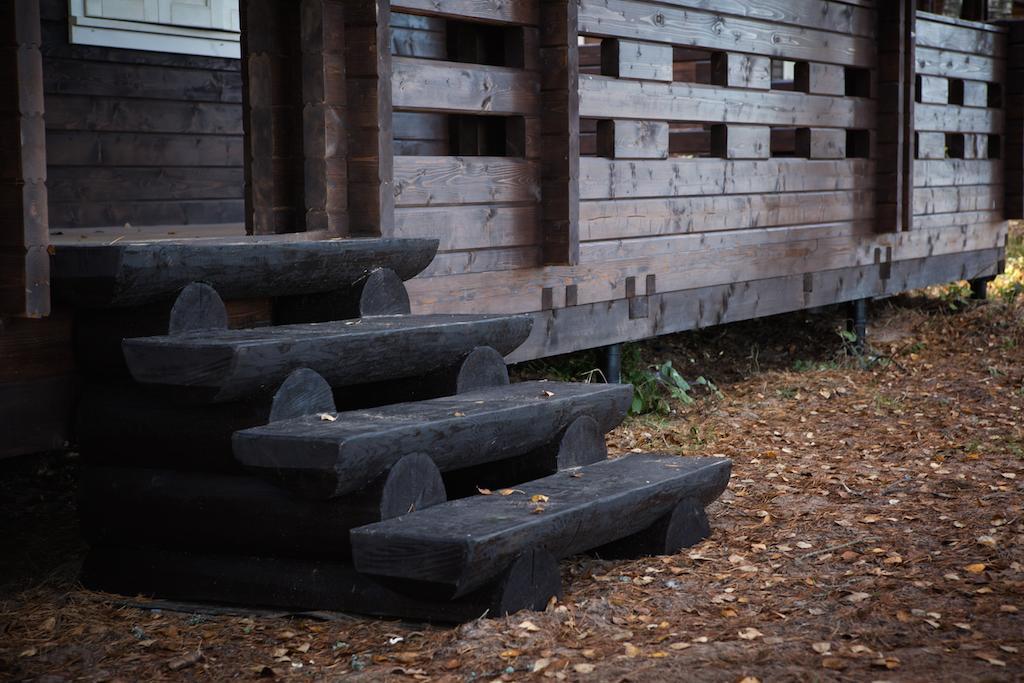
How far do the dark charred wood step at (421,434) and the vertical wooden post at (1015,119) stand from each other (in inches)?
320

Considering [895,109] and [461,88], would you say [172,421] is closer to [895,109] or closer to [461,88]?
[461,88]

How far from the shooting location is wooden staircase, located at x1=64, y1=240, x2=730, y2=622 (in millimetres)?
3760

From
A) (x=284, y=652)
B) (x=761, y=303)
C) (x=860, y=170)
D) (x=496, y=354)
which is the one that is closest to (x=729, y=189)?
(x=761, y=303)

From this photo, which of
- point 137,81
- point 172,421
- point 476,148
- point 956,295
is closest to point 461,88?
point 476,148

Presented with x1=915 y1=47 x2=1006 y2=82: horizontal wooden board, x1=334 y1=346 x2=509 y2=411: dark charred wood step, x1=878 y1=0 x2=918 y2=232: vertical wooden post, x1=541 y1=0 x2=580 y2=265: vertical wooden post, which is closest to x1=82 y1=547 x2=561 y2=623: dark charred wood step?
x1=334 y1=346 x2=509 y2=411: dark charred wood step

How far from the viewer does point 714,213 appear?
782 cm

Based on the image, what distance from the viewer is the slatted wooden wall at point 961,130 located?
33.2ft

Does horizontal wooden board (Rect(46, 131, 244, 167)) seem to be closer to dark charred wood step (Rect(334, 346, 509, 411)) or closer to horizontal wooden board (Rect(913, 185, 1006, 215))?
dark charred wood step (Rect(334, 346, 509, 411))

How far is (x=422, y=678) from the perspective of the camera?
134 inches

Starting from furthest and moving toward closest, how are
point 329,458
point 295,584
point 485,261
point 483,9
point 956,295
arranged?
1. point 956,295
2. point 485,261
3. point 483,9
4. point 295,584
5. point 329,458

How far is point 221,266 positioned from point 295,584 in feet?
3.59

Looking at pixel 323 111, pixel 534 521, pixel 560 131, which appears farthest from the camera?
pixel 560 131

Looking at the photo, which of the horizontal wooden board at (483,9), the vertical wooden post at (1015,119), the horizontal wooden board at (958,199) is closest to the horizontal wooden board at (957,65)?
the vertical wooden post at (1015,119)

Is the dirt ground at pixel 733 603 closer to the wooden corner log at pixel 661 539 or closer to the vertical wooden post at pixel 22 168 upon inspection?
the wooden corner log at pixel 661 539
